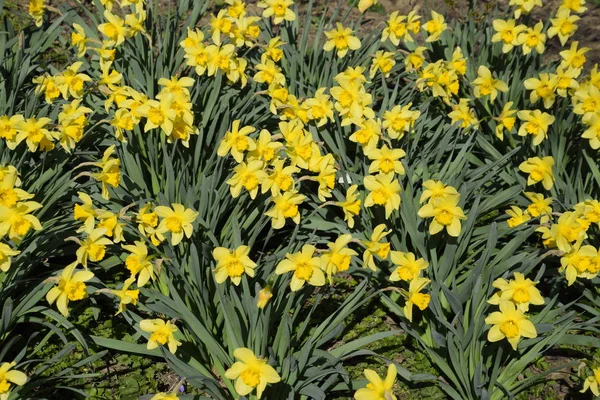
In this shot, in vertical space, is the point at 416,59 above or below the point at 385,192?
above

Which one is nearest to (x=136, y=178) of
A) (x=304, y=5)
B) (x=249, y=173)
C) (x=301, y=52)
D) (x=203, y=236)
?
(x=203, y=236)

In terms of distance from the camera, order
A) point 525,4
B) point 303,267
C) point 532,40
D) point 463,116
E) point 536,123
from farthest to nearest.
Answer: point 525,4
point 532,40
point 463,116
point 536,123
point 303,267

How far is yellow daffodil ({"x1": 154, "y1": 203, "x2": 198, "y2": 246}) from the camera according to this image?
8.40 ft

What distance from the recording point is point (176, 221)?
2570mm

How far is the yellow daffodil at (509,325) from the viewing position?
2.40 meters

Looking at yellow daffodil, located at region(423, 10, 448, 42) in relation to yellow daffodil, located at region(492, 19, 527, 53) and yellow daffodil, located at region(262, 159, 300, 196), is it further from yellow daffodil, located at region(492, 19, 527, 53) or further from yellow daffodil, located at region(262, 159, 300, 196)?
yellow daffodil, located at region(262, 159, 300, 196)

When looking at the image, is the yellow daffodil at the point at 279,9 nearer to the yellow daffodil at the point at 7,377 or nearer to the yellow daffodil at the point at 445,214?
the yellow daffodil at the point at 445,214

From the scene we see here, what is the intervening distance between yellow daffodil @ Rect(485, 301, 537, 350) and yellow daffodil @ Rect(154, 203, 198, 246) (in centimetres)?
128

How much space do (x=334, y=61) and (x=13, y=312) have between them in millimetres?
2389

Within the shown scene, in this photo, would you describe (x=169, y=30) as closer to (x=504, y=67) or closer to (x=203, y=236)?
(x=203, y=236)

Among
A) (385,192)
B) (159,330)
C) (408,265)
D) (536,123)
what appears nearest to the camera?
(159,330)

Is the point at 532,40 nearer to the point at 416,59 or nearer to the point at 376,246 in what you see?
the point at 416,59

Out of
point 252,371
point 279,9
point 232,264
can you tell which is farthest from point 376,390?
point 279,9

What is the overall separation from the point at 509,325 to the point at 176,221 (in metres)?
1.42
